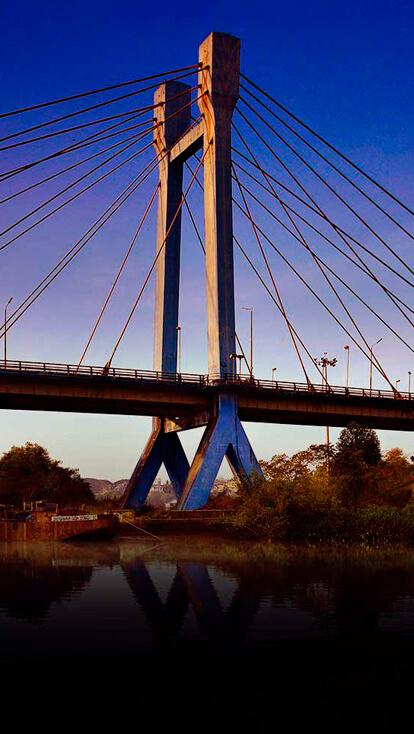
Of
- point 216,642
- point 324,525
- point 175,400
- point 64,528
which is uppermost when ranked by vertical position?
point 175,400

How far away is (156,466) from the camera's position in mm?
70125

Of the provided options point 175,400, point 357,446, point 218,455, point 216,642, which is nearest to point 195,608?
point 216,642

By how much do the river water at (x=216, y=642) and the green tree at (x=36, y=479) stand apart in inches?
1907

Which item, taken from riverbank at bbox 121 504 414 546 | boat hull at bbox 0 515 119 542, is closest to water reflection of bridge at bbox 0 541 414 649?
riverbank at bbox 121 504 414 546

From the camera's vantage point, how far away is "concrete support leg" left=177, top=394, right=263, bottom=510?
59406 mm

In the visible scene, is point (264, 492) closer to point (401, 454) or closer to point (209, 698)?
point (209, 698)

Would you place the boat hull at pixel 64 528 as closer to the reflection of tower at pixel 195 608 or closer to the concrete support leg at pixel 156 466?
the reflection of tower at pixel 195 608

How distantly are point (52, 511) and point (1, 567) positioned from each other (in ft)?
54.0

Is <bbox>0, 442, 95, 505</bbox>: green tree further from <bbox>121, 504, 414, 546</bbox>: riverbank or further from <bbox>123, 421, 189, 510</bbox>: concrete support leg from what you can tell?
<bbox>121, 504, 414, 546</bbox>: riverbank

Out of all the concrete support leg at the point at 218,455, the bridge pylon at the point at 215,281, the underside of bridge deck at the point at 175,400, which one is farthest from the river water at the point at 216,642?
the bridge pylon at the point at 215,281

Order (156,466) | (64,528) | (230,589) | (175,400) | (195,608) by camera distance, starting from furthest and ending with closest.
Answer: (156,466), (175,400), (64,528), (230,589), (195,608)

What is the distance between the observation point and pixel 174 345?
222 ft

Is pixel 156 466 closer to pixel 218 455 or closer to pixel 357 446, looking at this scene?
pixel 218 455

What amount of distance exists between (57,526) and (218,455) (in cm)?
1589
